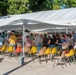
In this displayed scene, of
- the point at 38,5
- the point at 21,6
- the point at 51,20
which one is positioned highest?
the point at 51,20

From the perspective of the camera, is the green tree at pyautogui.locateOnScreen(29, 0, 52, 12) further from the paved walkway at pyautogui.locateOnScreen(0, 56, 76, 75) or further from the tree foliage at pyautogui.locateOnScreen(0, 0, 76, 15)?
the paved walkway at pyautogui.locateOnScreen(0, 56, 76, 75)

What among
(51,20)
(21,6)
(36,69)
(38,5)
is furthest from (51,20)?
(38,5)

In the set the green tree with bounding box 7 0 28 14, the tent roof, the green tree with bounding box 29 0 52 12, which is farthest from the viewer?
the green tree with bounding box 29 0 52 12

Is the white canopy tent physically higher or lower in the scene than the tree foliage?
higher

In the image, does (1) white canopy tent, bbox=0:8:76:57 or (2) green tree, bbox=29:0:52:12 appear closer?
(1) white canopy tent, bbox=0:8:76:57

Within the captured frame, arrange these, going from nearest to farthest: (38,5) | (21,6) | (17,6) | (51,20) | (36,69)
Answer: (36,69) < (51,20) < (21,6) < (17,6) < (38,5)

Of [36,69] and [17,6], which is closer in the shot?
[36,69]

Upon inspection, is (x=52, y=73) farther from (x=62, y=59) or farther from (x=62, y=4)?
(x=62, y=4)

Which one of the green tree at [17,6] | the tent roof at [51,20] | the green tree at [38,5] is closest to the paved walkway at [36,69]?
the tent roof at [51,20]

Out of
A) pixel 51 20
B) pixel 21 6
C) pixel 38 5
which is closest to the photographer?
pixel 51 20

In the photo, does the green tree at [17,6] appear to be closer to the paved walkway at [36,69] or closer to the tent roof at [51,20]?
the tent roof at [51,20]

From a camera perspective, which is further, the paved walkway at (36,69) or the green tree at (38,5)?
the green tree at (38,5)

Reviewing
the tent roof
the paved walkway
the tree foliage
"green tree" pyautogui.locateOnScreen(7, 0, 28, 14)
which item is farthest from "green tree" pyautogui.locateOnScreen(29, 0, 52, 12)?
the paved walkway

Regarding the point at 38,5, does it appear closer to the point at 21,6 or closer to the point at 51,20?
the point at 21,6
